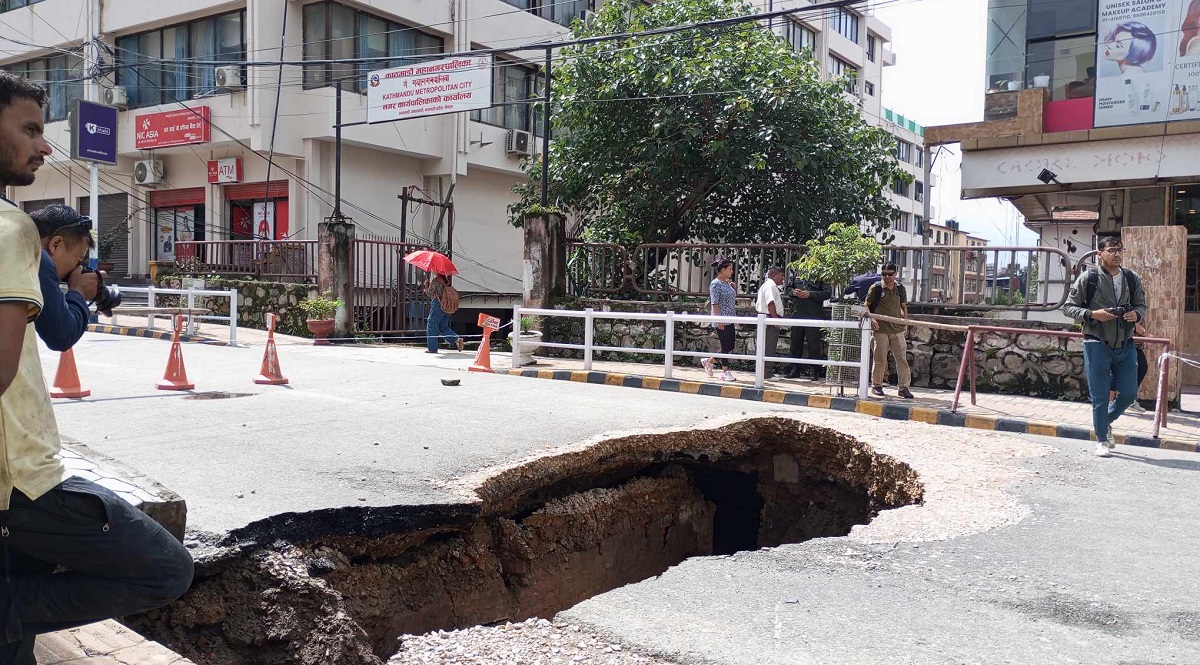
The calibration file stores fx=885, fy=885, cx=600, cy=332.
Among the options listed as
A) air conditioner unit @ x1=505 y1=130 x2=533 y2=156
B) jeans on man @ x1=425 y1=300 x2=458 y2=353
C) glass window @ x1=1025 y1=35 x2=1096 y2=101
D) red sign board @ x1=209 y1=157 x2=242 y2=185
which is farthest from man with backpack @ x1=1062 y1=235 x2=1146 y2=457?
red sign board @ x1=209 y1=157 x2=242 y2=185

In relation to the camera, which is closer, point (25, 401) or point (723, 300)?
point (25, 401)

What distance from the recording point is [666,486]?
7.20 meters

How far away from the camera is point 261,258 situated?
63.0 feet

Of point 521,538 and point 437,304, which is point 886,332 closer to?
point 521,538

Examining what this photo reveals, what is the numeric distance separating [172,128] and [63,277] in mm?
20766

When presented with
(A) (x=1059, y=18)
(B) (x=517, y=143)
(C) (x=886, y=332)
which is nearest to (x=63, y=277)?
(C) (x=886, y=332)

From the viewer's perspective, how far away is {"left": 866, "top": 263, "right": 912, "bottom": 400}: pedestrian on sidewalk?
33.4 feet

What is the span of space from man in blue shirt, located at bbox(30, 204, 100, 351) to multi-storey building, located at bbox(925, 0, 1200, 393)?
11901mm

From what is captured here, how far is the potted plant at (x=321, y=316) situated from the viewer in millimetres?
16547

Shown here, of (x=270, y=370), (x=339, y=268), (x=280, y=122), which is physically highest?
(x=280, y=122)

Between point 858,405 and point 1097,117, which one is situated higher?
point 1097,117

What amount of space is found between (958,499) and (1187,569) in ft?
4.28

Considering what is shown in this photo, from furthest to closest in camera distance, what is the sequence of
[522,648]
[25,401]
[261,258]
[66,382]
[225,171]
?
[225,171]
[261,258]
[66,382]
[522,648]
[25,401]

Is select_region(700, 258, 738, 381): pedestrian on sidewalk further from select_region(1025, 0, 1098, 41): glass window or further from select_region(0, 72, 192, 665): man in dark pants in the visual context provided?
select_region(0, 72, 192, 665): man in dark pants
